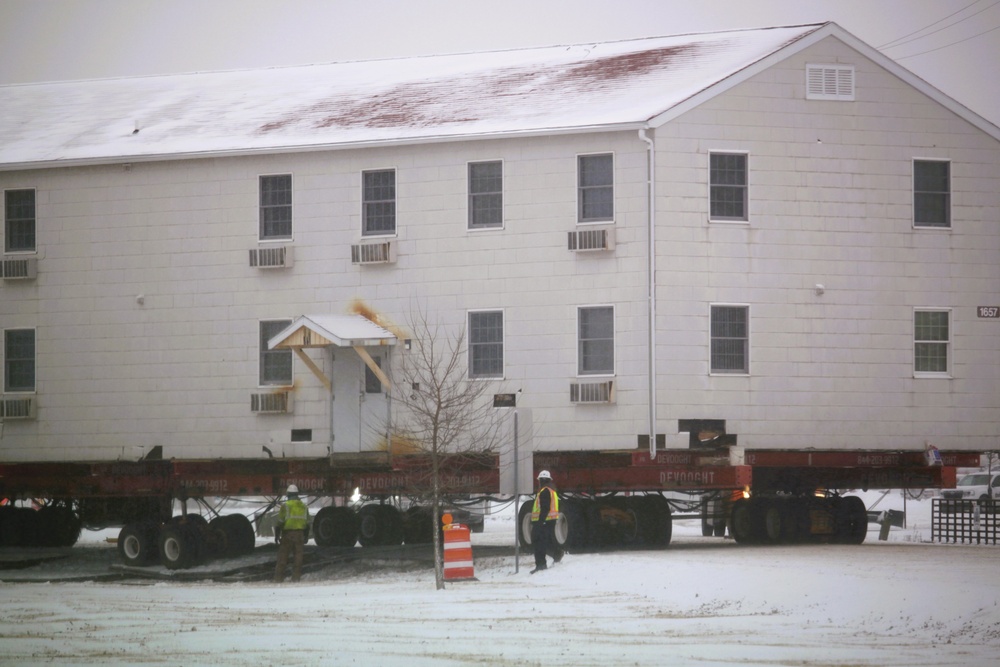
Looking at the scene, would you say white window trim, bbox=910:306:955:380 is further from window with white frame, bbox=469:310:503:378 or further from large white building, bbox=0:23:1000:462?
window with white frame, bbox=469:310:503:378

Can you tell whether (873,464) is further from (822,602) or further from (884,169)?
(822,602)

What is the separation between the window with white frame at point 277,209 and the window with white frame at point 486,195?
446 centimetres

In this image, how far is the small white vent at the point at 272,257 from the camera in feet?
114

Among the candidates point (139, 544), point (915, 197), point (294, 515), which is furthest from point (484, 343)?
point (915, 197)

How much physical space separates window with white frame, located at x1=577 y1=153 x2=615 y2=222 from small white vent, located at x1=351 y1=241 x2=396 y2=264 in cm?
427

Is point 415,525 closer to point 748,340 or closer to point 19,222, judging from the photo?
point 748,340

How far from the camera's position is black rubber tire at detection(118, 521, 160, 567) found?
111ft

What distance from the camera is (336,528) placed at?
128ft

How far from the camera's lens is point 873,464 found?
32344mm

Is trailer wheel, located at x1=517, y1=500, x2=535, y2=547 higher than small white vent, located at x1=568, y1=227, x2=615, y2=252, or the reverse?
small white vent, located at x1=568, y1=227, x2=615, y2=252

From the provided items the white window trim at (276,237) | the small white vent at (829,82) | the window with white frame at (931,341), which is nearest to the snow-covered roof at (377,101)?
the white window trim at (276,237)

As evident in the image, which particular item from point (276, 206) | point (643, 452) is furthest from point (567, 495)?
point (276, 206)

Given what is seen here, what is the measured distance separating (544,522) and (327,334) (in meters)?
6.75

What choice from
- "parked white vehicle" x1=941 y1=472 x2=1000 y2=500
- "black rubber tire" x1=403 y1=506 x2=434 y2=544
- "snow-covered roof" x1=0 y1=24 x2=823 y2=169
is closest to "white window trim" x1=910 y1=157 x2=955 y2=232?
"snow-covered roof" x1=0 y1=24 x2=823 y2=169
